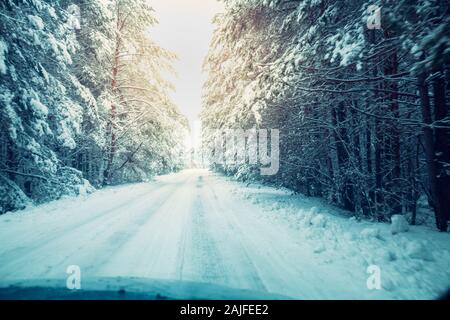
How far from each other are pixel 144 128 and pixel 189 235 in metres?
16.9

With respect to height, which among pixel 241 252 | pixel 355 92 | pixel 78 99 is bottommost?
pixel 241 252

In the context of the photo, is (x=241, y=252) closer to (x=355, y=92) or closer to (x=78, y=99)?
(x=355, y=92)

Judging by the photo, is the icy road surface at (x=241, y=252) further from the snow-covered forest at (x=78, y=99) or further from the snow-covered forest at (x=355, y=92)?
the snow-covered forest at (x=78, y=99)

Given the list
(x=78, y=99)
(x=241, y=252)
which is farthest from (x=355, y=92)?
(x=78, y=99)

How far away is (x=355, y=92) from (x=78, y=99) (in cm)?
1271

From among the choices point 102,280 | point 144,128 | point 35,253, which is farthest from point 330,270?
point 144,128

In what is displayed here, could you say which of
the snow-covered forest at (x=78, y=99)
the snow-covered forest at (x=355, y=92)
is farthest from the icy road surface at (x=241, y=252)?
the snow-covered forest at (x=78, y=99)

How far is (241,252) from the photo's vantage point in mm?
5023

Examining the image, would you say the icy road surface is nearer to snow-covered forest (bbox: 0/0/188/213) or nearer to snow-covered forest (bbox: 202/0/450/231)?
snow-covered forest (bbox: 202/0/450/231)

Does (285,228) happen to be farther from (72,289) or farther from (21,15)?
(21,15)

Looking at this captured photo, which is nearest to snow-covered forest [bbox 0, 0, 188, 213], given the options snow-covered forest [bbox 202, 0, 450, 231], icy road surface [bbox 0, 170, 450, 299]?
icy road surface [bbox 0, 170, 450, 299]

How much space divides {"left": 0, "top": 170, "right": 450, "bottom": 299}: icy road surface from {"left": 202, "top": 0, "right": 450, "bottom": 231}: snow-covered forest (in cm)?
180

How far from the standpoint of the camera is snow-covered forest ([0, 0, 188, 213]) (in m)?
8.99

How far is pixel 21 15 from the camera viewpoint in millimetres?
8859
